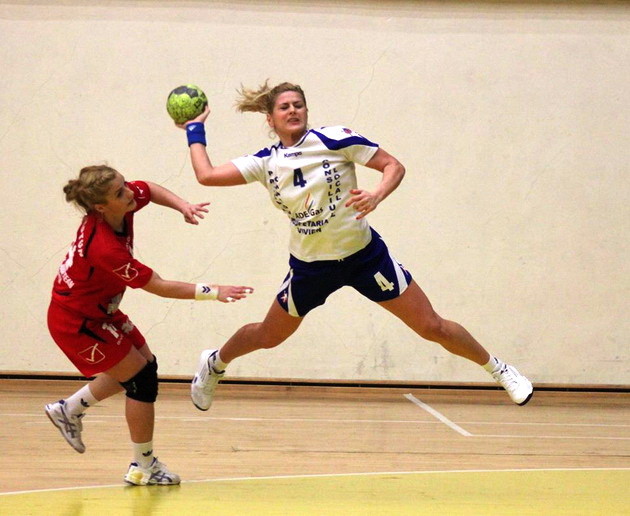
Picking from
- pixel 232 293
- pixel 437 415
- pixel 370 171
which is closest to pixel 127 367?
pixel 232 293

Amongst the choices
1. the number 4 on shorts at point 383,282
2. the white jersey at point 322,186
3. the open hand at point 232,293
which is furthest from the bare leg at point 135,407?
the number 4 on shorts at point 383,282

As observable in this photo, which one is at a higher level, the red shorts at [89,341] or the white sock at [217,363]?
the red shorts at [89,341]

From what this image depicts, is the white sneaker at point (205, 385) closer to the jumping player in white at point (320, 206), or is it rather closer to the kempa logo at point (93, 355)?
the jumping player in white at point (320, 206)

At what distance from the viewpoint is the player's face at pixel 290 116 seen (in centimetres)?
528

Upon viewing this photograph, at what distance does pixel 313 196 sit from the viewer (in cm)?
519

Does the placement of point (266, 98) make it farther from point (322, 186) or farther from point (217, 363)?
point (217, 363)

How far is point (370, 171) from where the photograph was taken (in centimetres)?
898

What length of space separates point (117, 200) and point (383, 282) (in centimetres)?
165

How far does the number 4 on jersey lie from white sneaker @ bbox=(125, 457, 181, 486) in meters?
1.77

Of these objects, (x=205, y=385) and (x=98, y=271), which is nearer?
(x=98, y=271)

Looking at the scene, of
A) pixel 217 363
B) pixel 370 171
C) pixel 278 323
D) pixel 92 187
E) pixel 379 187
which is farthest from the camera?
pixel 370 171

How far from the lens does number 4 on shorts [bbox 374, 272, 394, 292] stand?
5277mm

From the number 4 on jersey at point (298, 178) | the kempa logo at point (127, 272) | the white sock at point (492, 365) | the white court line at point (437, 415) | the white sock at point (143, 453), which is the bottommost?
the white court line at point (437, 415)

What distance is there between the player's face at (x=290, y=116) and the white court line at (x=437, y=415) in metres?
2.87
